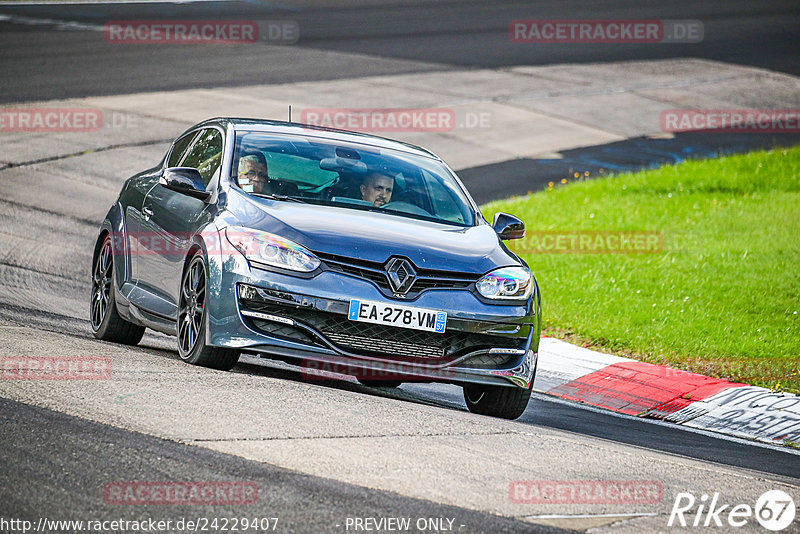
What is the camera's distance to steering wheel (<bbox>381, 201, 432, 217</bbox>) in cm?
844

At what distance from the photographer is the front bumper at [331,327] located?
23.9ft

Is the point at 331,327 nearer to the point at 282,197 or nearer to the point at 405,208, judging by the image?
the point at 282,197

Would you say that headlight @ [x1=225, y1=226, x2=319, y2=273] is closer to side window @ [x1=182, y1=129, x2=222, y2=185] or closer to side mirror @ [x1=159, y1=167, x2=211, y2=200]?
side mirror @ [x1=159, y1=167, x2=211, y2=200]

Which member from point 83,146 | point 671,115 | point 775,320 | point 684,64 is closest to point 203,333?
point 775,320

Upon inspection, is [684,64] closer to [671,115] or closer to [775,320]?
[671,115]

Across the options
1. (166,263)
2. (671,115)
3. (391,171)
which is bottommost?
(671,115)

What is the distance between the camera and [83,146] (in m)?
19.5

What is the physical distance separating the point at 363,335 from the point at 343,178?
1.55 m

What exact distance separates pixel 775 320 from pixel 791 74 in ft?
65.8

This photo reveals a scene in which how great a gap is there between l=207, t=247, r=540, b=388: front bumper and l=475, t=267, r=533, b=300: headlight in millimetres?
118

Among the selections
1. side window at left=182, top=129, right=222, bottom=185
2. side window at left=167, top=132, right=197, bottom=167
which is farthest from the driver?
side window at left=167, top=132, right=197, bottom=167

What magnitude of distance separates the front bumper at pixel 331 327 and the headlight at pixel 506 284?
0.12m

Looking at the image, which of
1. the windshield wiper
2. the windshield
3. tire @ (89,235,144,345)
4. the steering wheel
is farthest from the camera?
tire @ (89,235,144,345)

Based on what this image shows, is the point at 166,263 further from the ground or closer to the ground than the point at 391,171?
closer to the ground
